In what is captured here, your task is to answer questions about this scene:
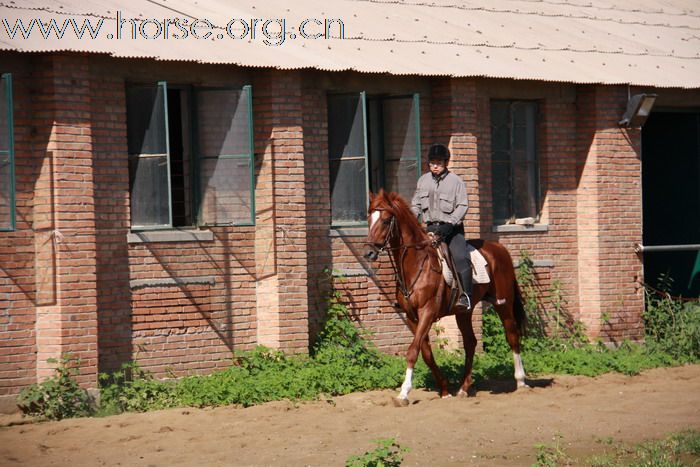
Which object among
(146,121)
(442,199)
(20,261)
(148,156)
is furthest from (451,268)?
(20,261)

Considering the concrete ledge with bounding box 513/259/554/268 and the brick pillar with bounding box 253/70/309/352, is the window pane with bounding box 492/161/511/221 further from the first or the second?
the brick pillar with bounding box 253/70/309/352

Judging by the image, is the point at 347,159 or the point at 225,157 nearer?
the point at 225,157

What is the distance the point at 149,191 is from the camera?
1298cm

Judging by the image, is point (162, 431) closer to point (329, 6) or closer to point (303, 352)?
point (303, 352)

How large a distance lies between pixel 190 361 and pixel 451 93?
16.4ft

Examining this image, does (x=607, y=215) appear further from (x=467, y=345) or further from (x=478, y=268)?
(x=467, y=345)

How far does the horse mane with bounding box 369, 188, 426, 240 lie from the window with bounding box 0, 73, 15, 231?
3.71m

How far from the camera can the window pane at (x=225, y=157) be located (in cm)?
1334

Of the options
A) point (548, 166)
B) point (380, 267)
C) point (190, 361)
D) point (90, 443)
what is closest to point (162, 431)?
point (90, 443)

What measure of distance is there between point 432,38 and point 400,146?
1.85m

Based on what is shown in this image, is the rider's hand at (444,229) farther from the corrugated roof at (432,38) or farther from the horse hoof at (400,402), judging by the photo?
the corrugated roof at (432,38)

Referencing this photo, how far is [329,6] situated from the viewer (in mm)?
15430

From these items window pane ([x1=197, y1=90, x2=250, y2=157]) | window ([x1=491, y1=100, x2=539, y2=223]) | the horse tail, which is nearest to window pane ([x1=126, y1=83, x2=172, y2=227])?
window pane ([x1=197, y1=90, x2=250, y2=157])

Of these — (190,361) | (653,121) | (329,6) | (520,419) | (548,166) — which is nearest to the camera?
(520,419)
